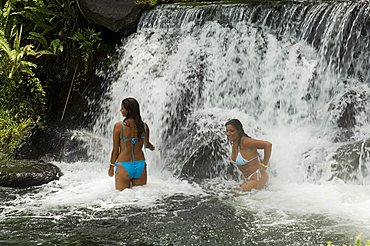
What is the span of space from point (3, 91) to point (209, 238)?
7449 millimetres

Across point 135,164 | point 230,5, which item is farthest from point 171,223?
point 230,5

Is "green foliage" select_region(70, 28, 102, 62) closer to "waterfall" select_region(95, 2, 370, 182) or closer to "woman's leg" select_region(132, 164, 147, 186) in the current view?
"waterfall" select_region(95, 2, 370, 182)

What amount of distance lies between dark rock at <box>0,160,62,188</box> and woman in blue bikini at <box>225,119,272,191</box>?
3.12 metres

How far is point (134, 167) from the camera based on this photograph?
7473mm

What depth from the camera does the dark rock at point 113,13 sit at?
11258 mm

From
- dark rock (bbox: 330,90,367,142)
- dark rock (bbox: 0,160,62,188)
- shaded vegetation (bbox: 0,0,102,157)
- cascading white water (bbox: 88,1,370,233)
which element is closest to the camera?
cascading white water (bbox: 88,1,370,233)

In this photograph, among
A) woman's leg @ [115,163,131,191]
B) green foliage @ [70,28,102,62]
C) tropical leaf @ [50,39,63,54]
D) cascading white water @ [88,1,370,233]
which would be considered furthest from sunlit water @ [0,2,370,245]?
tropical leaf @ [50,39,63,54]

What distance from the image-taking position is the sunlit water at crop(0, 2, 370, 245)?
587 cm

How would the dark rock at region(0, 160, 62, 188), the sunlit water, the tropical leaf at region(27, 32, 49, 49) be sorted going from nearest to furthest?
the sunlit water
the dark rock at region(0, 160, 62, 188)
the tropical leaf at region(27, 32, 49, 49)

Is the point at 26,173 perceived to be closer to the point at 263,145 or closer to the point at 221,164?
the point at 221,164

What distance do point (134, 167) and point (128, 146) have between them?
0.32 metres

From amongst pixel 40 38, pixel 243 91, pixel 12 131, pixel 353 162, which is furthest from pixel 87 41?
pixel 353 162

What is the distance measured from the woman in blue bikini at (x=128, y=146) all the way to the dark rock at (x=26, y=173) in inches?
60.9

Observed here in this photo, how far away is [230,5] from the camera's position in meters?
10.8
